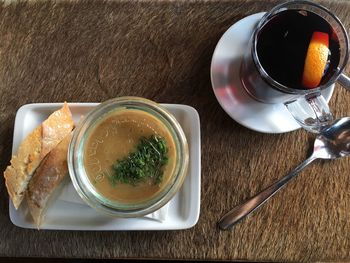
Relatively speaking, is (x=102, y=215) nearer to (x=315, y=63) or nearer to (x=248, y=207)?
(x=248, y=207)

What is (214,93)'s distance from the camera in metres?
0.88

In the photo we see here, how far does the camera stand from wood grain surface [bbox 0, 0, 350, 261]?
0.86 meters

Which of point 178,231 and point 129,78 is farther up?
point 129,78

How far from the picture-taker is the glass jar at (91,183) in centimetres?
75

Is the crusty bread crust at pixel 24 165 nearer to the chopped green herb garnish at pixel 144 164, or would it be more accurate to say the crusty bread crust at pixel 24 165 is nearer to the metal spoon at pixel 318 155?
the chopped green herb garnish at pixel 144 164

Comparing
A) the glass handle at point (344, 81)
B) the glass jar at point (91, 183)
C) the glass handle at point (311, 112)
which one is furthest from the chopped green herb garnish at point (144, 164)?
the glass handle at point (344, 81)

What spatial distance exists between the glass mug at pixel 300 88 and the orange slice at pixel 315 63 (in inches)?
0.6

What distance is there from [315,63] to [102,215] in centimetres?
45

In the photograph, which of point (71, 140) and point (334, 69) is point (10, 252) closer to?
point (71, 140)

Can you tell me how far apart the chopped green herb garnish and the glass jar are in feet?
0.07

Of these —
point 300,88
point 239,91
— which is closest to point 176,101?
point 239,91

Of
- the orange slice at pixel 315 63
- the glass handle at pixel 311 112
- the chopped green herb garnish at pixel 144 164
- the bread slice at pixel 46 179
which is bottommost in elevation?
the bread slice at pixel 46 179

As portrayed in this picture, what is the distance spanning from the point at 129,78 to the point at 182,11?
17 cm

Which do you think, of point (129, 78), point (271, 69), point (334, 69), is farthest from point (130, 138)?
point (334, 69)
